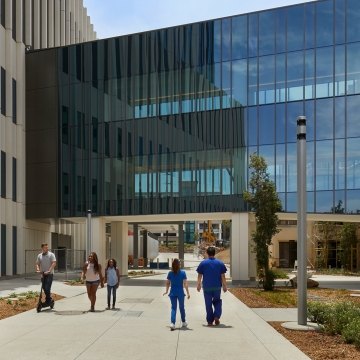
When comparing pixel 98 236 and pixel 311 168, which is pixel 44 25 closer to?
pixel 98 236

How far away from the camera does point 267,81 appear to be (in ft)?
110

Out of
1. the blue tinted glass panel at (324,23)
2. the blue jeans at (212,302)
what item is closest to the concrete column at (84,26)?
the blue tinted glass panel at (324,23)

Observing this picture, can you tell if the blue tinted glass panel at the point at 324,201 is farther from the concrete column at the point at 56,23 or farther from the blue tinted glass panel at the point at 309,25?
the concrete column at the point at 56,23

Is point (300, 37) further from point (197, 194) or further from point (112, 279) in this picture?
point (112, 279)

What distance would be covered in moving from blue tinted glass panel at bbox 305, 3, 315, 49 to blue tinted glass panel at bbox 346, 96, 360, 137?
12.3 feet

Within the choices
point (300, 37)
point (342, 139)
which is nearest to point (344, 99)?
point (342, 139)

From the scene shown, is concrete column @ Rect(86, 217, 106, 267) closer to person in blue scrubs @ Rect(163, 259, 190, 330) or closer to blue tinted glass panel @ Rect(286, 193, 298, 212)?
blue tinted glass panel @ Rect(286, 193, 298, 212)

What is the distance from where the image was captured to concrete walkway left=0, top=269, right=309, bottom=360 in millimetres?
9633

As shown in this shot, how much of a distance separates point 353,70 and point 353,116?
244cm

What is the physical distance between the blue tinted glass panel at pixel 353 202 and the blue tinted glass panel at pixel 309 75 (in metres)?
5.60

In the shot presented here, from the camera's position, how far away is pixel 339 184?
103 ft

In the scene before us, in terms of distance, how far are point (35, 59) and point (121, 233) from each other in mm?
12820

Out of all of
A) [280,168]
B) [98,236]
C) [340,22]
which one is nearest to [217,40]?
[340,22]

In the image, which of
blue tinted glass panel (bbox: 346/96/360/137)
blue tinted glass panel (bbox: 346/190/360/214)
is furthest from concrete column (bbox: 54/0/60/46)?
blue tinted glass panel (bbox: 346/190/360/214)
